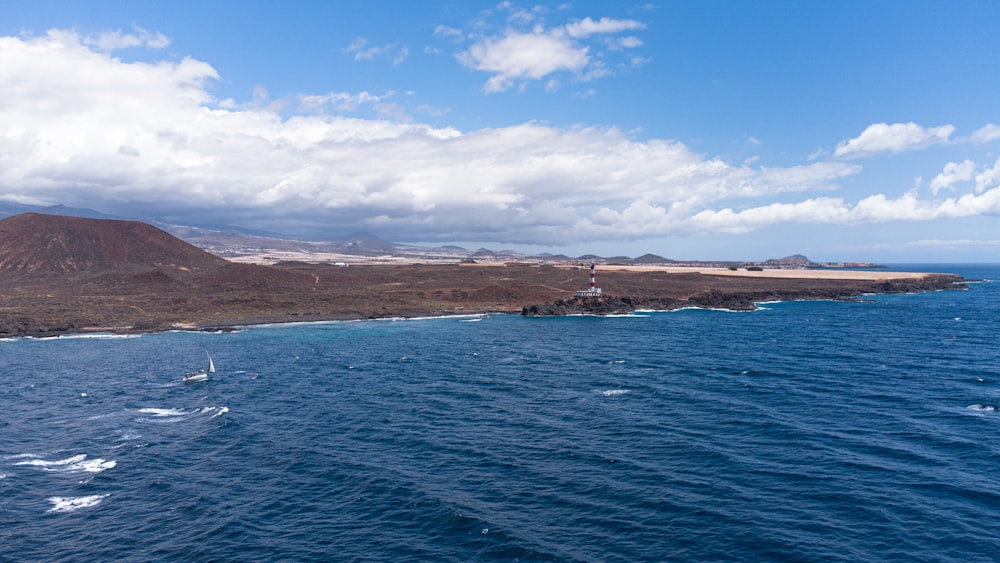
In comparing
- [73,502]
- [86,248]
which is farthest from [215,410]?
[86,248]

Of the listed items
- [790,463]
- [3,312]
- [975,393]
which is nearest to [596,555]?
[790,463]

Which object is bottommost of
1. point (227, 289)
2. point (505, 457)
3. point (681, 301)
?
point (505, 457)

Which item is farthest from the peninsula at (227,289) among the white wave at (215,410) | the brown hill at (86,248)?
the white wave at (215,410)

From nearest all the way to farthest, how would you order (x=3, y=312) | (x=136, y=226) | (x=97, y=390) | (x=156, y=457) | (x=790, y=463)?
(x=790, y=463)
(x=156, y=457)
(x=97, y=390)
(x=3, y=312)
(x=136, y=226)

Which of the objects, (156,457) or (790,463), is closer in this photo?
(790,463)

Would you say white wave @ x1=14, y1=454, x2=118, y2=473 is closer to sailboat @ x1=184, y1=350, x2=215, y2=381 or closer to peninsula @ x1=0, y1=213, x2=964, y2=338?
sailboat @ x1=184, y1=350, x2=215, y2=381

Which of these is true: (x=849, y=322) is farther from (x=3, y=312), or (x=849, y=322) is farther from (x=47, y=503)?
(x=3, y=312)

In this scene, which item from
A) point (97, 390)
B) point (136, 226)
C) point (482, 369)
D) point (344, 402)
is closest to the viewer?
point (344, 402)

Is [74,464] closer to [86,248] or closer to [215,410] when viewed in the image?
[215,410]
